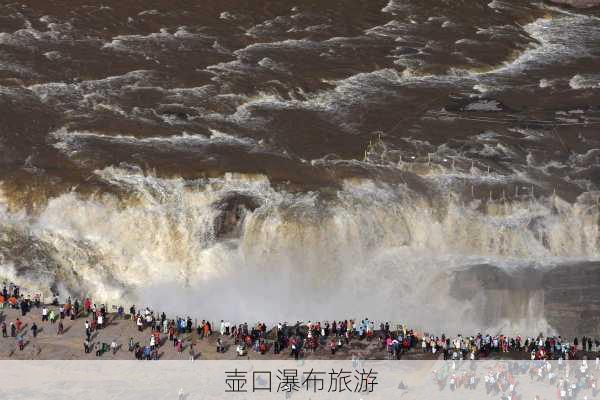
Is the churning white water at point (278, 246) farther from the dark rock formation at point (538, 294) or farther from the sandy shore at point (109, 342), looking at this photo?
the sandy shore at point (109, 342)

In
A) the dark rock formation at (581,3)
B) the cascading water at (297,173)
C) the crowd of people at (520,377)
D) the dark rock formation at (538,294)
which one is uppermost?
the dark rock formation at (581,3)

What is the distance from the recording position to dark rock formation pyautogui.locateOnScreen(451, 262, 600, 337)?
62.9 m

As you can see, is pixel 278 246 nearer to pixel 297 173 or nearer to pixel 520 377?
pixel 297 173

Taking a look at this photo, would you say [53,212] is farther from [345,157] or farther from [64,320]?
[345,157]

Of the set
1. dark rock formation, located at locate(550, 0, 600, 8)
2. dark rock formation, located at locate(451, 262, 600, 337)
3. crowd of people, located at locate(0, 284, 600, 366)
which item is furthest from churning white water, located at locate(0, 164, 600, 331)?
dark rock formation, located at locate(550, 0, 600, 8)

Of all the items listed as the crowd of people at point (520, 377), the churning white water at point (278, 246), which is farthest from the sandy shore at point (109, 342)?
the churning white water at point (278, 246)

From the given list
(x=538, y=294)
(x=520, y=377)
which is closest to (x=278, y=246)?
(x=538, y=294)

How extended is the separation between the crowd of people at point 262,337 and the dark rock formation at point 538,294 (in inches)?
76.8

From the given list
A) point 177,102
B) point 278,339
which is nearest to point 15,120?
point 177,102

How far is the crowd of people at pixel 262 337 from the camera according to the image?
57.8 meters

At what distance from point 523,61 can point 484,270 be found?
28.9 metres

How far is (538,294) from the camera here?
63.2m

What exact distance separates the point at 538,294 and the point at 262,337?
13914 millimetres

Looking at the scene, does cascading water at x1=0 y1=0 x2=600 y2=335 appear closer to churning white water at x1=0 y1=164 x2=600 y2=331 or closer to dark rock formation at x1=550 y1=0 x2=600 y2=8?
churning white water at x1=0 y1=164 x2=600 y2=331
